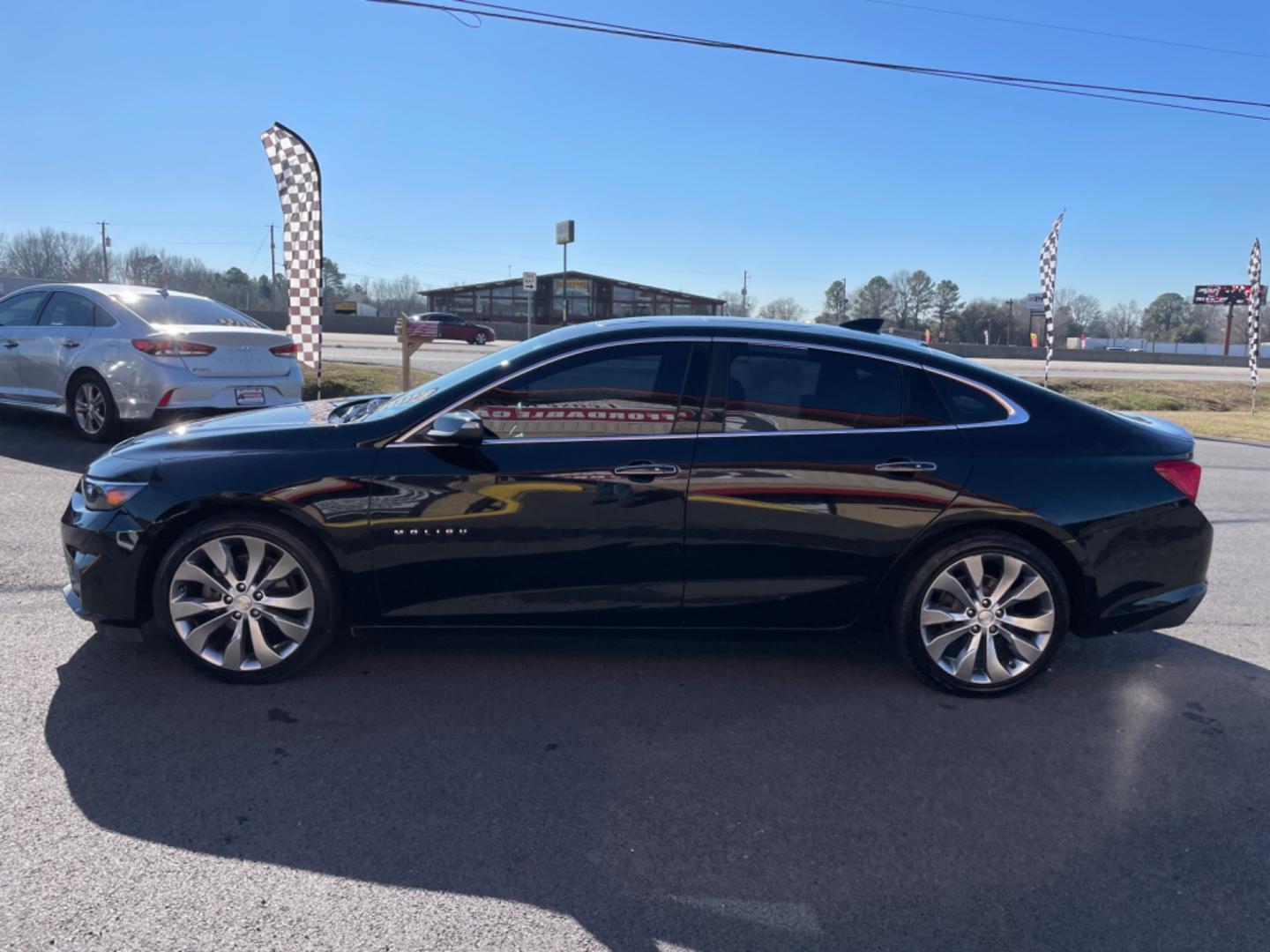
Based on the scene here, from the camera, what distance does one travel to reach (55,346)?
8969 mm

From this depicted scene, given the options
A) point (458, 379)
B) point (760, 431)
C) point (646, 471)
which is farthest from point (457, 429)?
point (760, 431)

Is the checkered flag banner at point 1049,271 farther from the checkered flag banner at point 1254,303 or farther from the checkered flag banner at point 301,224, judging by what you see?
the checkered flag banner at point 301,224

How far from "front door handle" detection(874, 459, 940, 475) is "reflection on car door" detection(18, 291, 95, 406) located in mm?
7999

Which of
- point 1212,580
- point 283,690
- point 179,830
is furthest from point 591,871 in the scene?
point 1212,580

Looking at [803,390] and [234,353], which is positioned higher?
[234,353]

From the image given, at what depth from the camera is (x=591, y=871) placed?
2.69 m

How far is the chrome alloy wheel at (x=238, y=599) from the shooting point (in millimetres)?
3781

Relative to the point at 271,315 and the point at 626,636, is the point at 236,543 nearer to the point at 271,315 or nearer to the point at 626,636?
the point at 626,636

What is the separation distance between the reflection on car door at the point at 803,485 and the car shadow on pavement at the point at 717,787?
1.49ft

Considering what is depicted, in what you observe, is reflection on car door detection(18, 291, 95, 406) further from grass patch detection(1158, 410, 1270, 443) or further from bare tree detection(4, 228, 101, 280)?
bare tree detection(4, 228, 101, 280)

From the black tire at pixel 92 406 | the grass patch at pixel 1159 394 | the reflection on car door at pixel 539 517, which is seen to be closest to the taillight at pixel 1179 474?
the reflection on car door at pixel 539 517

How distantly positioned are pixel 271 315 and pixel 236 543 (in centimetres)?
4857

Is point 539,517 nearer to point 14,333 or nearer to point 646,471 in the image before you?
point 646,471

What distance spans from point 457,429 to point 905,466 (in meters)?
1.89
